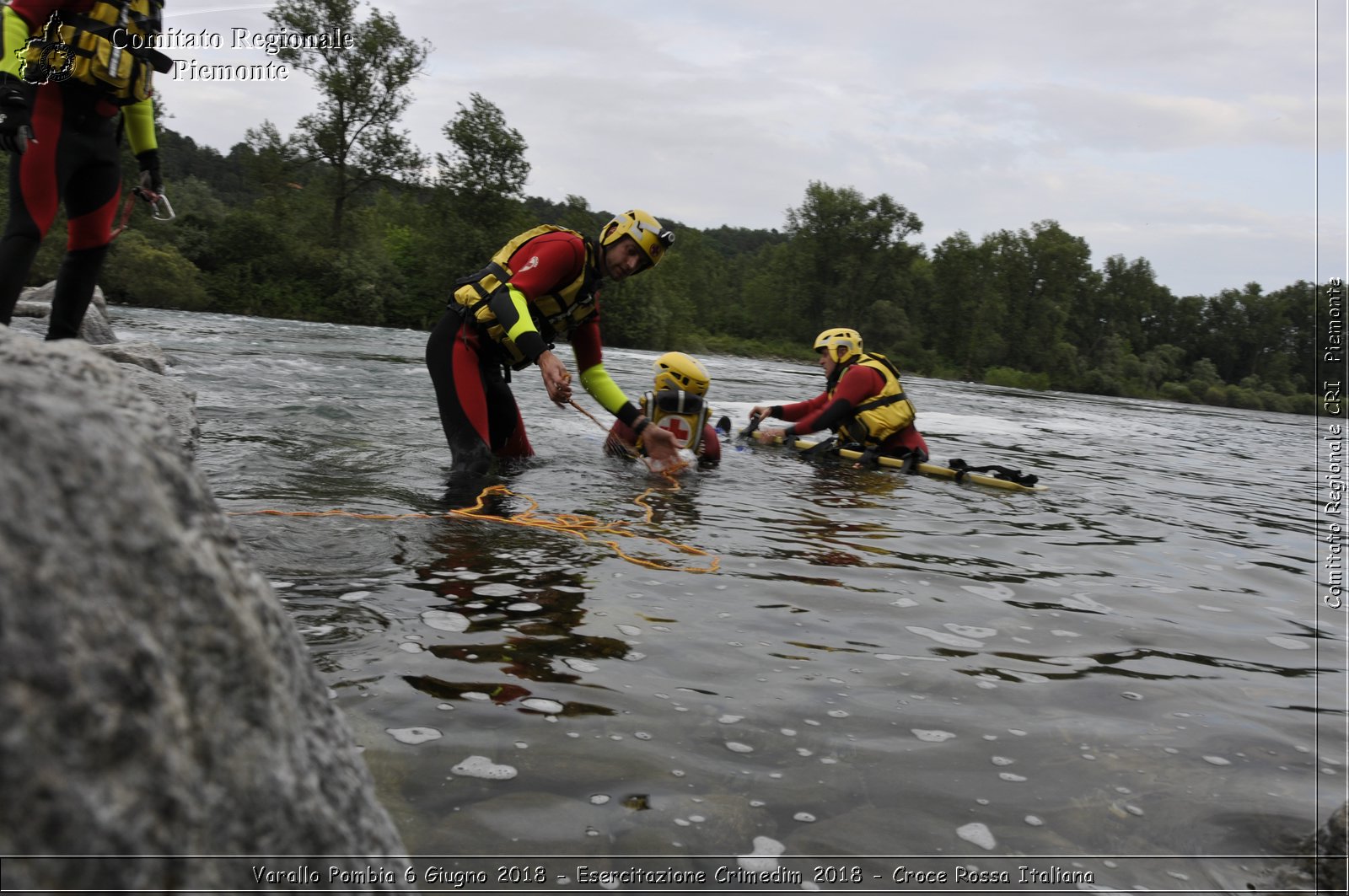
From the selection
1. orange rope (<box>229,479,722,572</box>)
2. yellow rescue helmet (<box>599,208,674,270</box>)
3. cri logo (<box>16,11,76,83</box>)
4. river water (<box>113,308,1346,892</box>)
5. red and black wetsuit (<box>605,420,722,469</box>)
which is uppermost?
cri logo (<box>16,11,76,83</box>)

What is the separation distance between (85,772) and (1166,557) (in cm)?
654

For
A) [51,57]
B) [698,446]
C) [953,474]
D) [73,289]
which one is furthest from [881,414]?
[51,57]

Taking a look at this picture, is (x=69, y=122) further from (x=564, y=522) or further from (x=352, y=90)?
(x=352, y=90)

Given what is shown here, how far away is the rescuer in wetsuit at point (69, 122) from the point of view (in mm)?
3951

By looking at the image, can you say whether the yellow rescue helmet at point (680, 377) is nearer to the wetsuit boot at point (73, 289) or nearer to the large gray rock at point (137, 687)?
the wetsuit boot at point (73, 289)

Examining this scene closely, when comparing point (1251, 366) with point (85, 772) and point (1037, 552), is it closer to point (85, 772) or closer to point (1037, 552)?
point (1037, 552)

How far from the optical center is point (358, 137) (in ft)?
137

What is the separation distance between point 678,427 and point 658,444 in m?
1.42

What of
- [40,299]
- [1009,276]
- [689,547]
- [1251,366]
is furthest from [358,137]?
[1251,366]

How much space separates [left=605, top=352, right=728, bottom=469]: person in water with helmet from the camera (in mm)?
8492

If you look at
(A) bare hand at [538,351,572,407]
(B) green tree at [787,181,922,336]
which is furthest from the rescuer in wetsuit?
(B) green tree at [787,181,922,336]

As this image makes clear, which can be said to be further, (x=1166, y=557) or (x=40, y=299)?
(x=40, y=299)

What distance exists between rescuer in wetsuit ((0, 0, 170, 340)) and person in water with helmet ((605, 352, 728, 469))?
4.69 metres

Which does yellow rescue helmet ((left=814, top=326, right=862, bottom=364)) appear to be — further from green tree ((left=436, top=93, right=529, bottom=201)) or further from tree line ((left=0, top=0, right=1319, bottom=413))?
green tree ((left=436, top=93, right=529, bottom=201))
